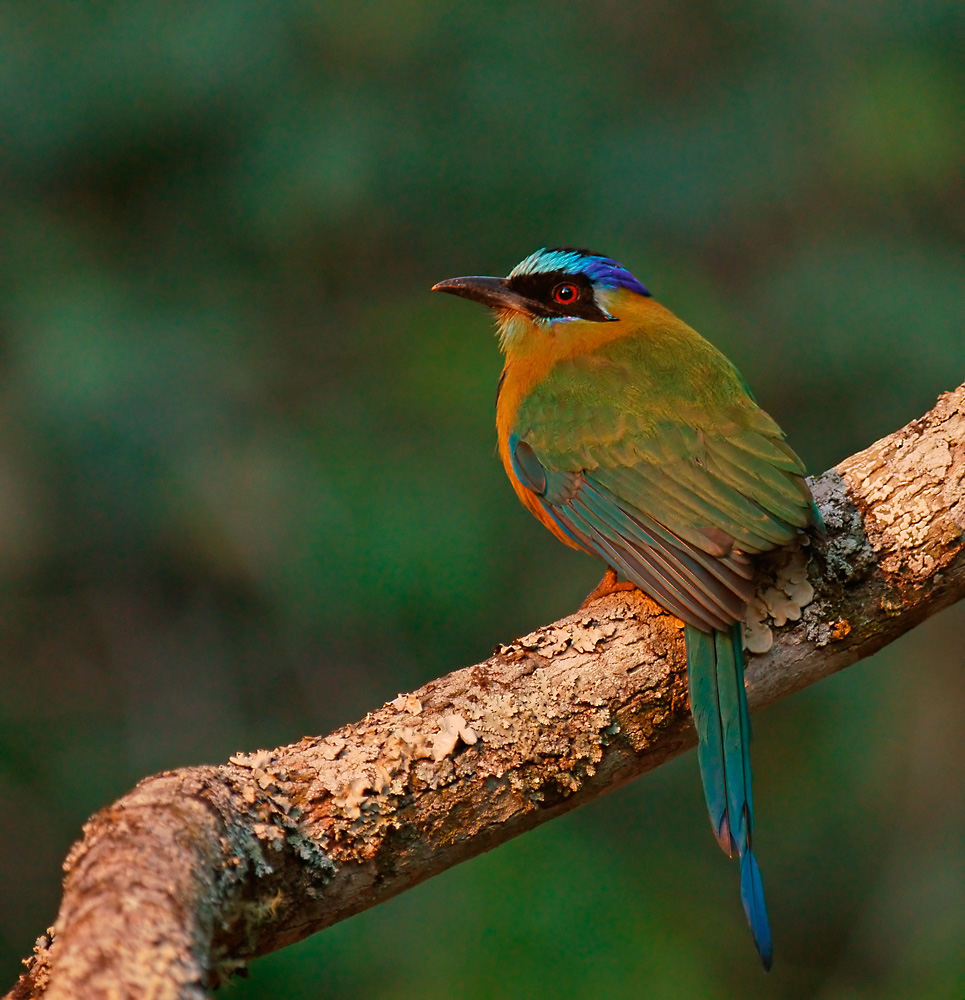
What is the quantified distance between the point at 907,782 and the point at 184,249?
12.7ft

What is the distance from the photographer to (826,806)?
5.30 m

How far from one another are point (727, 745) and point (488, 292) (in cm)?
186

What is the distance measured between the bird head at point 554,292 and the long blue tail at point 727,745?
1518 mm

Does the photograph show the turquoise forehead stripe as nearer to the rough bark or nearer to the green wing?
the green wing

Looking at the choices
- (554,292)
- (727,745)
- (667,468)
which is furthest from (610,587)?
(554,292)

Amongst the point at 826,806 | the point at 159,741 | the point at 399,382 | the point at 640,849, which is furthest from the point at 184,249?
the point at 826,806

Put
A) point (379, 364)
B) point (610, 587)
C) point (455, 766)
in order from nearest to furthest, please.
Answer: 1. point (455, 766)
2. point (610, 587)
3. point (379, 364)

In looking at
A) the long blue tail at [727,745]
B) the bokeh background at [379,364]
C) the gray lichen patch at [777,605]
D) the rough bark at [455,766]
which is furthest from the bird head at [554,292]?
the long blue tail at [727,745]

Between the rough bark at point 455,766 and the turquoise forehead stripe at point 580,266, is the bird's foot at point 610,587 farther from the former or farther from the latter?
the turquoise forehead stripe at point 580,266

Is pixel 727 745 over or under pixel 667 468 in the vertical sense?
under

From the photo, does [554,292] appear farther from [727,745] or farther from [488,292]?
[727,745]

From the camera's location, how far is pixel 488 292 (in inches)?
155

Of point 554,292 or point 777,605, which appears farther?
point 554,292

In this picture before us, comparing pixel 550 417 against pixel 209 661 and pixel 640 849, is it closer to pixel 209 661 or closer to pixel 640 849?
pixel 640 849
